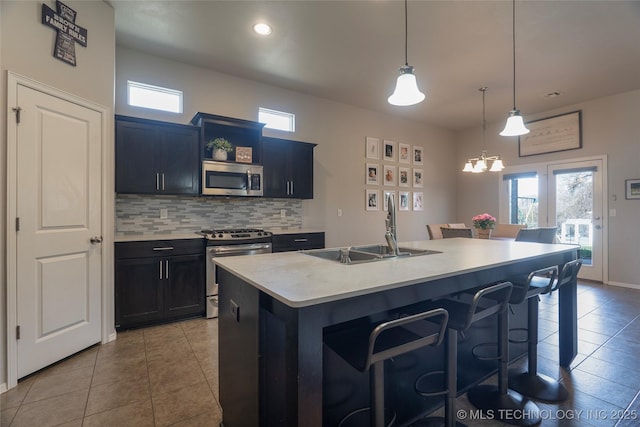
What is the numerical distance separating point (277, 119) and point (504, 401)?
4072 mm

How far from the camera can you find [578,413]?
70.2 inches

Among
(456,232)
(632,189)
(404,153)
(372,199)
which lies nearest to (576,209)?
(632,189)

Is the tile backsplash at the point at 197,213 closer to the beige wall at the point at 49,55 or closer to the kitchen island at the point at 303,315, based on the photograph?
the beige wall at the point at 49,55

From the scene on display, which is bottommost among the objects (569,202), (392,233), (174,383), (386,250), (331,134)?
(174,383)

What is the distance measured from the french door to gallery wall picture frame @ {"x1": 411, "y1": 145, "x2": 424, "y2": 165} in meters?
1.67

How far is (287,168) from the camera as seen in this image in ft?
13.9

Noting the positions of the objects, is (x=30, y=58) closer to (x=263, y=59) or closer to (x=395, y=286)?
(x=263, y=59)

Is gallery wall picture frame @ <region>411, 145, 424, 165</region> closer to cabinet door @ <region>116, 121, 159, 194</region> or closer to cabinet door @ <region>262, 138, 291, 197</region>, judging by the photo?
cabinet door @ <region>262, 138, 291, 197</region>

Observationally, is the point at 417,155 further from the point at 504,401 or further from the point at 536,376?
the point at 504,401

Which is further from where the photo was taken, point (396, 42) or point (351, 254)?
point (396, 42)

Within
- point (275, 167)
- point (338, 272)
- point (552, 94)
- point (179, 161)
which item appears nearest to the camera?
point (338, 272)

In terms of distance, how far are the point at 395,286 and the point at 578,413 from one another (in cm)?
157

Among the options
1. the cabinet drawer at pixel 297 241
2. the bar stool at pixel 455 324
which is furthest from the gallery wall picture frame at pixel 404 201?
the bar stool at pixel 455 324

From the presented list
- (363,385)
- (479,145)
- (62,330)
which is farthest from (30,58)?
(479,145)
